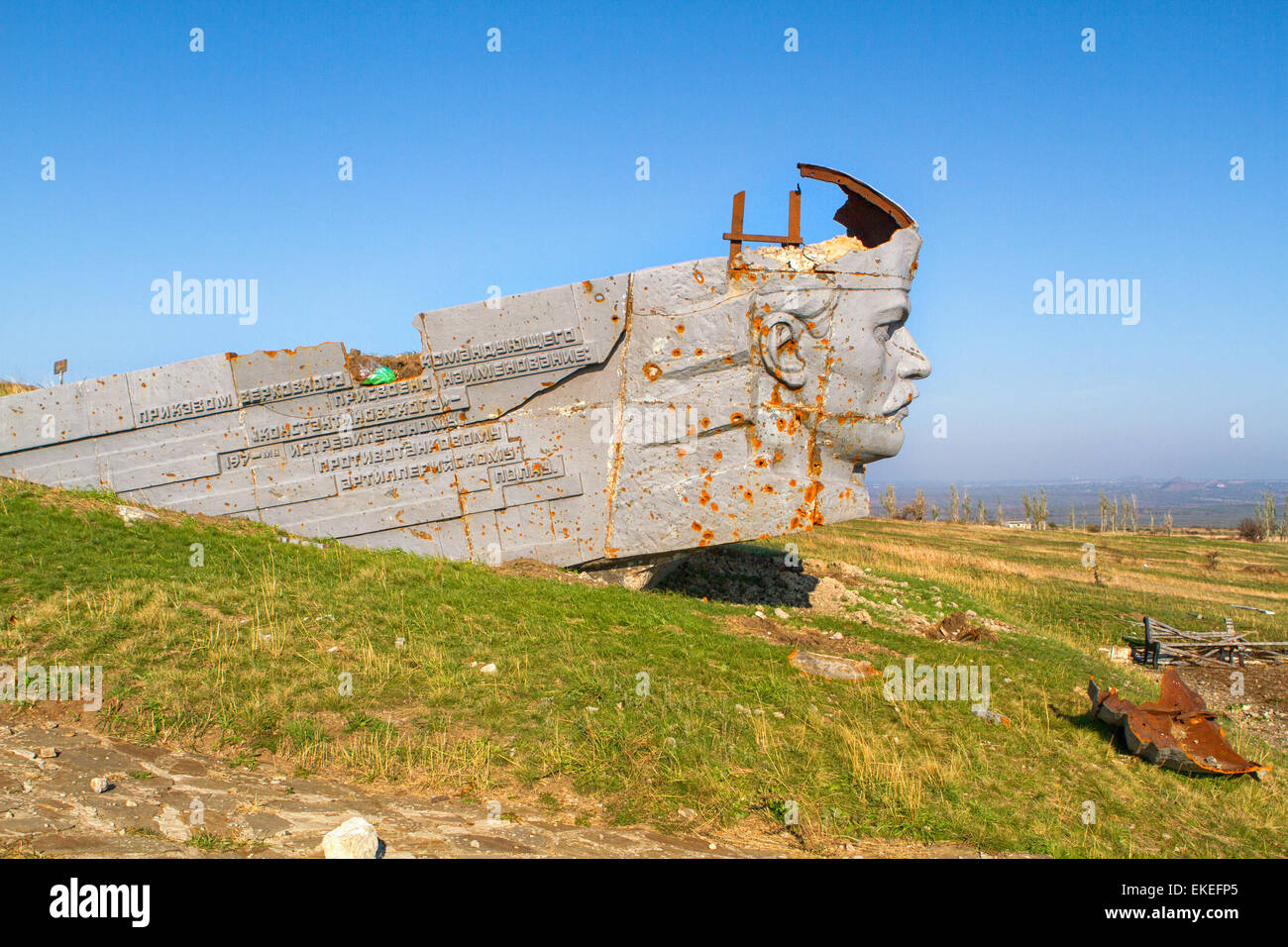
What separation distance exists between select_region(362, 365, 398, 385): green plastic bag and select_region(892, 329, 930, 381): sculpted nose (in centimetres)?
607

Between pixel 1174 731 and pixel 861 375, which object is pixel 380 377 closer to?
pixel 861 375

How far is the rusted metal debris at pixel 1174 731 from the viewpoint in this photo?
22.4 feet

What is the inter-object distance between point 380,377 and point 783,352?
189 inches

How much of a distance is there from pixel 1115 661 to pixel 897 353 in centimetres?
632

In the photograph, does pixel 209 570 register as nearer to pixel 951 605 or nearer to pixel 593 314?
pixel 593 314

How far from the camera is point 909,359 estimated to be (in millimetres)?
9984

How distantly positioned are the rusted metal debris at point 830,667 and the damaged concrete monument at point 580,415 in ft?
6.71

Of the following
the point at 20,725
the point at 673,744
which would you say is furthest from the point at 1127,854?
the point at 20,725

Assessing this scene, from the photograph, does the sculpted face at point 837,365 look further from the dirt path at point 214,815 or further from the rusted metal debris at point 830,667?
the dirt path at point 214,815

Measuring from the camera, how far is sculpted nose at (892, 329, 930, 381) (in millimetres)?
9961

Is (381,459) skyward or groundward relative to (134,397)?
groundward

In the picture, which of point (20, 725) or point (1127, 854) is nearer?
point (1127, 854)

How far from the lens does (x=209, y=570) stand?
27.1ft

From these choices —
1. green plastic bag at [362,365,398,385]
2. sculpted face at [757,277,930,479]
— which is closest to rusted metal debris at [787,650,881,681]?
Answer: sculpted face at [757,277,930,479]
